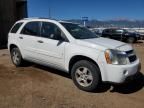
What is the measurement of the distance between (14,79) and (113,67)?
3049 mm

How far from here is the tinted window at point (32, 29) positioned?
7786 millimetres

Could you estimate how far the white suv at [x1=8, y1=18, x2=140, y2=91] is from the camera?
597cm

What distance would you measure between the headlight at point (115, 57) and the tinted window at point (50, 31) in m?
1.61

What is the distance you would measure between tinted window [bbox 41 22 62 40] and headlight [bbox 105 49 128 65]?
1.61m

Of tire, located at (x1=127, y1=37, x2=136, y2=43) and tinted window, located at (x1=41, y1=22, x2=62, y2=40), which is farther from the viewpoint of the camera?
tire, located at (x1=127, y1=37, x2=136, y2=43)

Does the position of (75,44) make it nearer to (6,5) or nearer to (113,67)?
(113,67)

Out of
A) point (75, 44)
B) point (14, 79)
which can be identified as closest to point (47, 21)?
point (75, 44)

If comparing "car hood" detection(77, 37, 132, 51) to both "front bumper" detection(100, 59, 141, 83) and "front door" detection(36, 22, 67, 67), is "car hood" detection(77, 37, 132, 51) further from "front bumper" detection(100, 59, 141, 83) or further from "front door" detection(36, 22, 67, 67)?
"front door" detection(36, 22, 67, 67)

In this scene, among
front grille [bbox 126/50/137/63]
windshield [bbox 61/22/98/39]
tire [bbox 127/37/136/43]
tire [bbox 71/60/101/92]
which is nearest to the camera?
tire [bbox 71/60/101/92]

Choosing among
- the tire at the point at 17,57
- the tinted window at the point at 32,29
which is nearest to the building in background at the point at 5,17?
the tire at the point at 17,57

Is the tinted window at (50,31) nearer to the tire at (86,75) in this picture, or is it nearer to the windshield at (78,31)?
the windshield at (78,31)

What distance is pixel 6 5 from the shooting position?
19.1m

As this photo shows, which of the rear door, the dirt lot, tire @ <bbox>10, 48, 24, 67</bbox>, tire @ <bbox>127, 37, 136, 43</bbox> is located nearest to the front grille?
the dirt lot

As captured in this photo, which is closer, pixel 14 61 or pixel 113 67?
pixel 113 67
